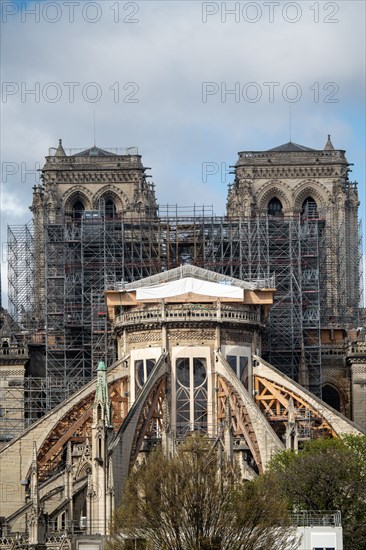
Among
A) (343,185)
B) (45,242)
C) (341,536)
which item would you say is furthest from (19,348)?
(341,536)

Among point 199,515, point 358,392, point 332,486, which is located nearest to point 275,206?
point 358,392

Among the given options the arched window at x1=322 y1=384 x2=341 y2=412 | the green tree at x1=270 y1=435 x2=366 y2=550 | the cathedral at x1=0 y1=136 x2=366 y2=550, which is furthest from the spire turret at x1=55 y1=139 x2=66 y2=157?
the green tree at x1=270 y1=435 x2=366 y2=550

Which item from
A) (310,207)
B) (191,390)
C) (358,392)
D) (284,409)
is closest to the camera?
(191,390)

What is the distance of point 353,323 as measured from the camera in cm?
14375

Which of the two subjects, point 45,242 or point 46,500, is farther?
point 45,242

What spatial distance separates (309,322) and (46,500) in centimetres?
2776

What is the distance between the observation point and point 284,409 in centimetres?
12181

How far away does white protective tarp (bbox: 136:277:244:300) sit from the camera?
12175 centimetres

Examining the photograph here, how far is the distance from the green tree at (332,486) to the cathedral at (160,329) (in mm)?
6397

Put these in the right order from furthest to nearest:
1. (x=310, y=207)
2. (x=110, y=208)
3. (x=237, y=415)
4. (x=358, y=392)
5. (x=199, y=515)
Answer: (x=110, y=208) < (x=310, y=207) < (x=358, y=392) < (x=237, y=415) < (x=199, y=515)

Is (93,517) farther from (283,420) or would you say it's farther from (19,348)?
(19,348)

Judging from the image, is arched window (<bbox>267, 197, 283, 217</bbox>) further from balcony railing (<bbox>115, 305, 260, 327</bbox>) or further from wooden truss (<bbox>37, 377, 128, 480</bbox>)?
wooden truss (<bbox>37, 377, 128, 480</bbox>)

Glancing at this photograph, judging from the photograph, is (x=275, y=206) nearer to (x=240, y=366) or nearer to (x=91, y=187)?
(x=91, y=187)

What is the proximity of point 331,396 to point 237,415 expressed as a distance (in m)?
20.3
